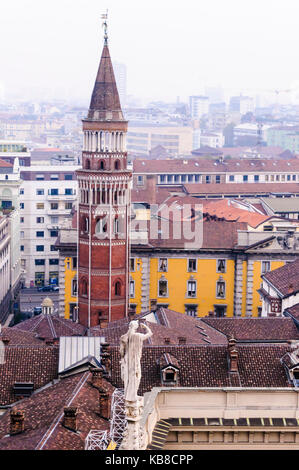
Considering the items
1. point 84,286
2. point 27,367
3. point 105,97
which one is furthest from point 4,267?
point 27,367

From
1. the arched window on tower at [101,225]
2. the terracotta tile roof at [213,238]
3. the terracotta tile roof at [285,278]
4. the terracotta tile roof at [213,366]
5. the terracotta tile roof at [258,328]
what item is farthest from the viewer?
the terracotta tile roof at [213,238]

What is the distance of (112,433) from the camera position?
99.6ft

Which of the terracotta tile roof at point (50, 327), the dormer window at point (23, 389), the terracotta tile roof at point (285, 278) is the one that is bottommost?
the terracotta tile roof at point (50, 327)

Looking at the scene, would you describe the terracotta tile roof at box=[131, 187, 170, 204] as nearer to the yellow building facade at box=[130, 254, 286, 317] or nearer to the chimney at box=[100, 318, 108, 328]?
the yellow building facade at box=[130, 254, 286, 317]

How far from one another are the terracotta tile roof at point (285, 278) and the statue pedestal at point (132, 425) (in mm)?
35498

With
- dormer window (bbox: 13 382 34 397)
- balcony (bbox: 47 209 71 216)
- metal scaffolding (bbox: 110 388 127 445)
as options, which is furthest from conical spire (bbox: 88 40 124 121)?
balcony (bbox: 47 209 71 216)

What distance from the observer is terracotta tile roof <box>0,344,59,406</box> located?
140 feet

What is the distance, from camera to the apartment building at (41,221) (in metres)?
105

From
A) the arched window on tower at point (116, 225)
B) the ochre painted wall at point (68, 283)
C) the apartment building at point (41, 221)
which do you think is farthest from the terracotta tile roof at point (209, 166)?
the arched window on tower at point (116, 225)

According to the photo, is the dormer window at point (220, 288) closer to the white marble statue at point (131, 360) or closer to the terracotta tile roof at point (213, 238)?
the terracotta tile roof at point (213, 238)

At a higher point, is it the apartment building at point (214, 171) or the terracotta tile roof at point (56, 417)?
the terracotta tile roof at point (56, 417)

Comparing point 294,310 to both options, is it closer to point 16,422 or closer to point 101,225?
point 101,225

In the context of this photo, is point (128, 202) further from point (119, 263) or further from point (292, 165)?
point (292, 165)

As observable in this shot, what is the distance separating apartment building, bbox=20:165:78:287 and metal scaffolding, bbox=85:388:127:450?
70.9 m
